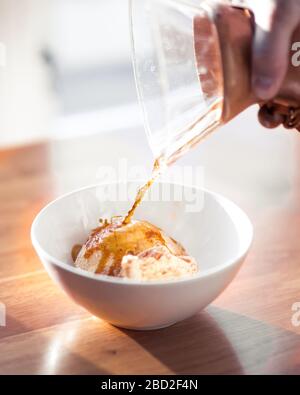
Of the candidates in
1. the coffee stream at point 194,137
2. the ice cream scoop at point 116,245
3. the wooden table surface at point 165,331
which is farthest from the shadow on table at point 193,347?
the coffee stream at point 194,137

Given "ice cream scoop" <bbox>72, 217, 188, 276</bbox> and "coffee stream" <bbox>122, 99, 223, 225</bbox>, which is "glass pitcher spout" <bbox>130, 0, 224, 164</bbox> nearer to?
"coffee stream" <bbox>122, 99, 223, 225</bbox>

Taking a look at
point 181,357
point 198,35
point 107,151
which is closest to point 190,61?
point 198,35

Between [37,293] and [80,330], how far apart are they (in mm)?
130

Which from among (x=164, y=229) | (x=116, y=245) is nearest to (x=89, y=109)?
(x=164, y=229)

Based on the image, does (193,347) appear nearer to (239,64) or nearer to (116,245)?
(116,245)

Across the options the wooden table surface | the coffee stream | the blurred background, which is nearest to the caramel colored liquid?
the coffee stream

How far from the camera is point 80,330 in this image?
3.08ft

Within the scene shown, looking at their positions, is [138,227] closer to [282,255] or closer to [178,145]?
[178,145]

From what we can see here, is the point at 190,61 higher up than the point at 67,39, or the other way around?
the point at 190,61

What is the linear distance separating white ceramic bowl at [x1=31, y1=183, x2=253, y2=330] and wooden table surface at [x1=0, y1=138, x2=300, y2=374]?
0.04m

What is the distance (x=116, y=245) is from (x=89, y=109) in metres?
2.16

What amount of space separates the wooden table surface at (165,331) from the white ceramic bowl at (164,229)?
0.04 meters

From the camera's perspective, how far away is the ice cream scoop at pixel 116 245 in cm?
97

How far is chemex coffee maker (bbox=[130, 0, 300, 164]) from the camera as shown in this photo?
777 mm
